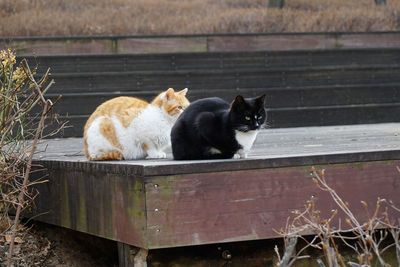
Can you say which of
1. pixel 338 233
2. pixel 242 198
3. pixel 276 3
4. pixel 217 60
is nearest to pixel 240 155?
pixel 242 198

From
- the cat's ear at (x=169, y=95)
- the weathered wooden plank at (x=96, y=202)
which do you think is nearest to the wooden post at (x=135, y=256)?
the weathered wooden plank at (x=96, y=202)

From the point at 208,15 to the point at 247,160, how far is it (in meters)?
9.22

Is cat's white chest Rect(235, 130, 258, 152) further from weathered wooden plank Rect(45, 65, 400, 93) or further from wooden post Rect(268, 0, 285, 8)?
wooden post Rect(268, 0, 285, 8)

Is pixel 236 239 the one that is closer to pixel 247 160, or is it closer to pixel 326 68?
pixel 247 160

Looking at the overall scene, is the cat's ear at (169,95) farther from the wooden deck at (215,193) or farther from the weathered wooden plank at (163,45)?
the weathered wooden plank at (163,45)

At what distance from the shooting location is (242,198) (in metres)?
4.25

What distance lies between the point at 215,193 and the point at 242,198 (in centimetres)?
17

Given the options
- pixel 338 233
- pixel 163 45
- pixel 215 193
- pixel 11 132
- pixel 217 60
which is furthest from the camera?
pixel 163 45

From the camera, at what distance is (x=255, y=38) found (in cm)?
1210

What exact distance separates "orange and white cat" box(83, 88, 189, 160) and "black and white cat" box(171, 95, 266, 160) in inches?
13.4

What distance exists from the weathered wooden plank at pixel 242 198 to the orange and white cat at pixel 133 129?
0.98 meters

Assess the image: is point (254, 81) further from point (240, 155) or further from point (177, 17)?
point (240, 155)

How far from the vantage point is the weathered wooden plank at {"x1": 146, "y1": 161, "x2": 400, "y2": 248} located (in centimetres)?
405

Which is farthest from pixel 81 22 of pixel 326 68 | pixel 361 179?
pixel 361 179
